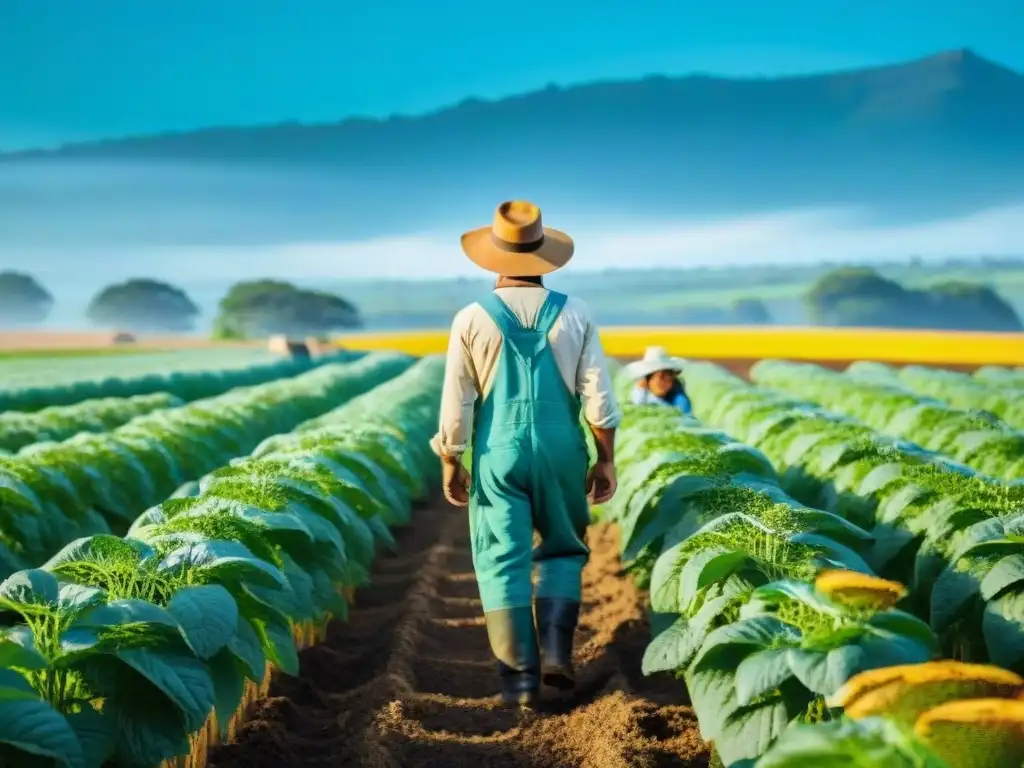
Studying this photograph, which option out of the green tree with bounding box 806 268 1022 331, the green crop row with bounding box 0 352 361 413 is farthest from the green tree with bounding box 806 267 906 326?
the green crop row with bounding box 0 352 361 413

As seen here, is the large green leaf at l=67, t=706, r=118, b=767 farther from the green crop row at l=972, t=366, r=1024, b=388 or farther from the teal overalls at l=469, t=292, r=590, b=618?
the green crop row at l=972, t=366, r=1024, b=388

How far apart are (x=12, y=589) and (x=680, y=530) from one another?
235 cm

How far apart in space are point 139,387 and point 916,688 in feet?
67.1

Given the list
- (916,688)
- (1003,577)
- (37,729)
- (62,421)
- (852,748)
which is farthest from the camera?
(62,421)

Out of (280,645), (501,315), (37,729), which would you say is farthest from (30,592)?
(501,315)

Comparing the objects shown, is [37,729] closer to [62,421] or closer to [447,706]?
[447,706]

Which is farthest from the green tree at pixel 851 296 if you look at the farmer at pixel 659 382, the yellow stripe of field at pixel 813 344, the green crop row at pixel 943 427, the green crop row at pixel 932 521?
the green crop row at pixel 932 521

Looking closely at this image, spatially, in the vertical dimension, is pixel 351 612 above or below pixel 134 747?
below

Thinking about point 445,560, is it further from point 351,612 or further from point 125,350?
point 125,350

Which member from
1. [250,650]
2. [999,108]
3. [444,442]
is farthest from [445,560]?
[999,108]

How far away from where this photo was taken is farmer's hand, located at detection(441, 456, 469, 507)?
4.51 meters

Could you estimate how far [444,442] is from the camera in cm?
446

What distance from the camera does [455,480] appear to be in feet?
15.0

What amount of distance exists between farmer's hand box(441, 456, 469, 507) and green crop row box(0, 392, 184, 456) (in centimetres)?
479
